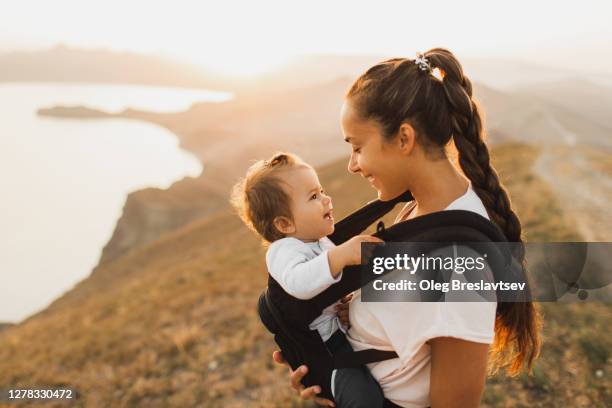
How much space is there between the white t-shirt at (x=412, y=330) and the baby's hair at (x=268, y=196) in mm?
765

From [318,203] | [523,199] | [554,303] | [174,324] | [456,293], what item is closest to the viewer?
[456,293]

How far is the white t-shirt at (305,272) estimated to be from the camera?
208 cm

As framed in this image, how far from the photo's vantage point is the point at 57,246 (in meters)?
68.4

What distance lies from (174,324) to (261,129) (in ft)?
469

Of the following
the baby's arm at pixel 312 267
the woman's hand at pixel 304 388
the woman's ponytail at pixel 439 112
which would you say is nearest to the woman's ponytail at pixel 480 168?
the woman's ponytail at pixel 439 112

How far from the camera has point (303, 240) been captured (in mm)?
2654

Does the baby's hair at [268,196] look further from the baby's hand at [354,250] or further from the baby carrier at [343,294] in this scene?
the baby's hand at [354,250]

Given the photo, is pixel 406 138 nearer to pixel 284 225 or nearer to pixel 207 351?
pixel 284 225

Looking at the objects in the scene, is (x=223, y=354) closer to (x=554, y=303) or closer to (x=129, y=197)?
(x=554, y=303)

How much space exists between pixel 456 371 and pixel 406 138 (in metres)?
0.95

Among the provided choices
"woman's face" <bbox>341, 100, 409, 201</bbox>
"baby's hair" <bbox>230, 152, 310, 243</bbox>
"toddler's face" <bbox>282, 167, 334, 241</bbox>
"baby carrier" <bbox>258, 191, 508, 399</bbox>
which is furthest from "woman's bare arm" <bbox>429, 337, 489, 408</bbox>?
"baby's hair" <bbox>230, 152, 310, 243</bbox>

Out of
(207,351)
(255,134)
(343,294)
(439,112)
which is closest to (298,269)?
(343,294)

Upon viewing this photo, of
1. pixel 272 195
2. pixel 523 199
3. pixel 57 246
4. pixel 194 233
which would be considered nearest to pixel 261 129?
pixel 57 246

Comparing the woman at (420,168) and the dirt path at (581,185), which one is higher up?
the woman at (420,168)
